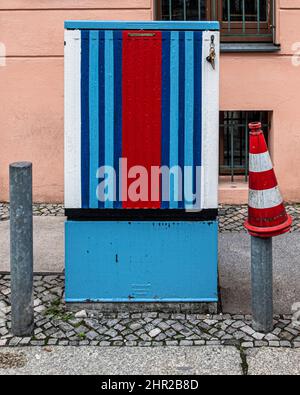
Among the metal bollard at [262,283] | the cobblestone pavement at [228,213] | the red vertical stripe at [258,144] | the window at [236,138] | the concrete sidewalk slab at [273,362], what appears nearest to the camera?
the concrete sidewalk slab at [273,362]

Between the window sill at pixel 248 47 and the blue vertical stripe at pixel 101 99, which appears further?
the window sill at pixel 248 47

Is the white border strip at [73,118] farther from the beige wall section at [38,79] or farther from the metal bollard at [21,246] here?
the beige wall section at [38,79]

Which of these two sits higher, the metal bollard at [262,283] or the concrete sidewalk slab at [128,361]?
the metal bollard at [262,283]

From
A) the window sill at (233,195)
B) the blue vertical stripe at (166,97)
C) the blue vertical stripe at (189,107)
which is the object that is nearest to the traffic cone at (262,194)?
the blue vertical stripe at (189,107)

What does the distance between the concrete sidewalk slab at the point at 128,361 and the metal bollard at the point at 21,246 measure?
215 mm

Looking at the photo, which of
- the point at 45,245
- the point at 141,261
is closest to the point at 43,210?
the point at 45,245

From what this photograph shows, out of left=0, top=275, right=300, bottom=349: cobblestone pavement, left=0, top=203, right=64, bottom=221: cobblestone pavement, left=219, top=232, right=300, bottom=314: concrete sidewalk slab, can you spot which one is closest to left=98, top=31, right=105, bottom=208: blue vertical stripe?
left=0, top=275, right=300, bottom=349: cobblestone pavement

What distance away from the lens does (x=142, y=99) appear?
3574mm

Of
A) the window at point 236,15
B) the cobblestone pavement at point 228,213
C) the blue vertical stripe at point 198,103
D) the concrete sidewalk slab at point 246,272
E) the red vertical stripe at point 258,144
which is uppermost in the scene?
the window at point 236,15

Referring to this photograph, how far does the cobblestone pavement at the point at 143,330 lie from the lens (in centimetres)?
344

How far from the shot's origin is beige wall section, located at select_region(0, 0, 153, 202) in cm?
699

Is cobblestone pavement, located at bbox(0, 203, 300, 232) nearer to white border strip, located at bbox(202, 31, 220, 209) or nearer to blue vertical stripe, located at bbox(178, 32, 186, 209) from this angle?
white border strip, located at bbox(202, 31, 220, 209)

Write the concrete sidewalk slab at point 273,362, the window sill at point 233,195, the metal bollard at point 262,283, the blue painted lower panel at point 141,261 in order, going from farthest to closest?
the window sill at point 233,195 < the blue painted lower panel at point 141,261 < the metal bollard at point 262,283 < the concrete sidewalk slab at point 273,362

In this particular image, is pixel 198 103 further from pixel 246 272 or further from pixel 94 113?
pixel 246 272
